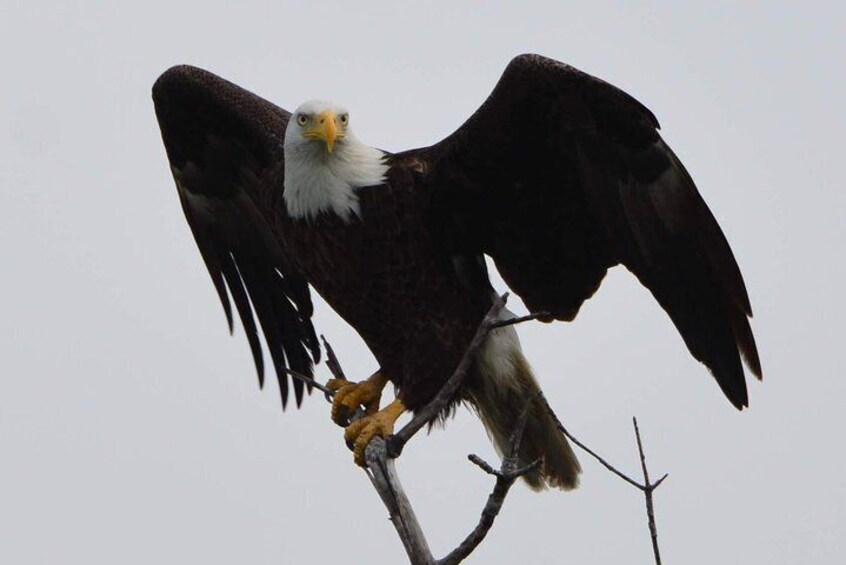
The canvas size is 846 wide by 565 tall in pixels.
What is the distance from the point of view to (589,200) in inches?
277

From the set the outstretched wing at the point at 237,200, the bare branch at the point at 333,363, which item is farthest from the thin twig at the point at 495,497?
the outstretched wing at the point at 237,200

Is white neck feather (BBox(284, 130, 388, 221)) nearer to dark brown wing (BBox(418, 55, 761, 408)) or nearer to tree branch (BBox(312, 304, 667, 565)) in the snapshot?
dark brown wing (BBox(418, 55, 761, 408))

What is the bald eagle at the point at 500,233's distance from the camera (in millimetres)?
6844

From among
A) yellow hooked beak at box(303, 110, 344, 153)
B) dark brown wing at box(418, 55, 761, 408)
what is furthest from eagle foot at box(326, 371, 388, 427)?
yellow hooked beak at box(303, 110, 344, 153)

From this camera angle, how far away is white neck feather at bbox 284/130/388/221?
7191mm

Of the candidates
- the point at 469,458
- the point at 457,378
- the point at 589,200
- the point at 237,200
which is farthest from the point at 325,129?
the point at 469,458

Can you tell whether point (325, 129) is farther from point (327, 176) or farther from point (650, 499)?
point (650, 499)

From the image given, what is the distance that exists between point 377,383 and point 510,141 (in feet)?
4.34

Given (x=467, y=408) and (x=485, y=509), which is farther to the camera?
(x=467, y=408)

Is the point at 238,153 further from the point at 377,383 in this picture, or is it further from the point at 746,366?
the point at 746,366

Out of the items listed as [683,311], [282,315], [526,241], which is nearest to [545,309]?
[526,241]

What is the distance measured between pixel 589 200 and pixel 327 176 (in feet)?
3.83

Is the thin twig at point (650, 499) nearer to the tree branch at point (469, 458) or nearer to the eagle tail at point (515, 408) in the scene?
the tree branch at point (469, 458)

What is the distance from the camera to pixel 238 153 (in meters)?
8.45
